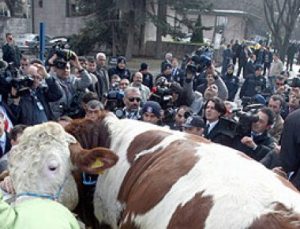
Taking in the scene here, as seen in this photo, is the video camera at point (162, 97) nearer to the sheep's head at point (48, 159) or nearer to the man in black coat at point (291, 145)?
the man in black coat at point (291, 145)

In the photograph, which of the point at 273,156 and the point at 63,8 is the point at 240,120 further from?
the point at 63,8

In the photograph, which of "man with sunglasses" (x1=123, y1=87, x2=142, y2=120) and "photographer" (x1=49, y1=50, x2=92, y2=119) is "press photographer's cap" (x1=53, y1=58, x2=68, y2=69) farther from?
"man with sunglasses" (x1=123, y1=87, x2=142, y2=120)

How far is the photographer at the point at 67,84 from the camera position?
255 inches

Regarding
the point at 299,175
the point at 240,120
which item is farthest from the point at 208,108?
the point at 299,175

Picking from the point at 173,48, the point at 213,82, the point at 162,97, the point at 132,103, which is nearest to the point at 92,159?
the point at 132,103

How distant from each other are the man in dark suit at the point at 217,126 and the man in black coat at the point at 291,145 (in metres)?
1.38

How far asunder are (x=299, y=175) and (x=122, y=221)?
1.69m

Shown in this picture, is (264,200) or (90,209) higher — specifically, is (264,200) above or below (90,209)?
above

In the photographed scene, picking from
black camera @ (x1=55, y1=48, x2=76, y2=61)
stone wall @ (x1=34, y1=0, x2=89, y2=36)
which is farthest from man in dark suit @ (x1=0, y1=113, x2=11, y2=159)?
stone wall @ (x1=34, y1=0, x2=89, y2=36)

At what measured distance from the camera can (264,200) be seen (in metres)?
2.04

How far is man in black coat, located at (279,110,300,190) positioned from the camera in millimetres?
3631

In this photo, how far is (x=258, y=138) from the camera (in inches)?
204

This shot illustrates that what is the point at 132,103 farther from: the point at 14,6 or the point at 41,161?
the point at 14,6

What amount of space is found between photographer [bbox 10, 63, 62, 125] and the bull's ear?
9.88ft
